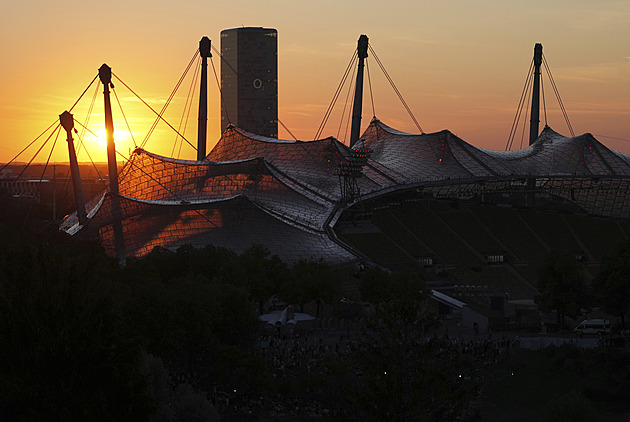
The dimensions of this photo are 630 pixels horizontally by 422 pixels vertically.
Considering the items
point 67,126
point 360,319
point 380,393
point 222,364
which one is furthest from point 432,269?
point 380,393

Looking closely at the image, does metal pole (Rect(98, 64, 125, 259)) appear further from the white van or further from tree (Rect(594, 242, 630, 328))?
→ tree (Rect(594, 242, 630, 328))

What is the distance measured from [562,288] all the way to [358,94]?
193 feet

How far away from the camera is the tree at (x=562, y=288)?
61719 mm

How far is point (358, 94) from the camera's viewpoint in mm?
117625

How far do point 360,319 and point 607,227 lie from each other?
46.2 m

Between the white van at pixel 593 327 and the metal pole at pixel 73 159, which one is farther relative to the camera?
the metal pole at pixel 73 159

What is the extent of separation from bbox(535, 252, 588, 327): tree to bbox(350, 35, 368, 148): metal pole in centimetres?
5492

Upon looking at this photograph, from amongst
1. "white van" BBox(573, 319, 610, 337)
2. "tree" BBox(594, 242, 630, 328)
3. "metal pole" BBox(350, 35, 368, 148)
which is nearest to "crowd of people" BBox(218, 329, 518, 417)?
"white van" BBox(573, 319, 610, 337)

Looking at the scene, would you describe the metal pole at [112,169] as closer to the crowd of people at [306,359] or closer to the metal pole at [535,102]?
the crowd of people at [306,359]

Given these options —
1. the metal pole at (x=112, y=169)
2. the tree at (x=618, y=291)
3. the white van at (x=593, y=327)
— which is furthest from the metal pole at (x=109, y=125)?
the tree at (x=618, y=291)

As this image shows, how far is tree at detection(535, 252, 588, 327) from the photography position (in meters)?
61.7

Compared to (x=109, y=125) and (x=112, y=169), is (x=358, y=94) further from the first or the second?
(x=109, y=125)

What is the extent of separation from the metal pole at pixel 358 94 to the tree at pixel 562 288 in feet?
180

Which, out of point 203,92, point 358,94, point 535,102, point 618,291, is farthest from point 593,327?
point 535,102
